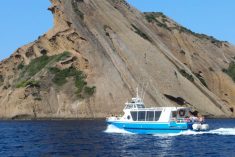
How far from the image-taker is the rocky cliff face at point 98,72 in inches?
4793

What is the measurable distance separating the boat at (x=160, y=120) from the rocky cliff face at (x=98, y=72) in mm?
47684

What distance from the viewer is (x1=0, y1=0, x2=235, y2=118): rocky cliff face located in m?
122

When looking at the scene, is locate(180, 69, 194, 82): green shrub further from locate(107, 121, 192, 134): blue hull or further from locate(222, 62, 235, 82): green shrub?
locate(107, 121, 192, 134): blue hull

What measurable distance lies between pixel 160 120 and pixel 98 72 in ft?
191

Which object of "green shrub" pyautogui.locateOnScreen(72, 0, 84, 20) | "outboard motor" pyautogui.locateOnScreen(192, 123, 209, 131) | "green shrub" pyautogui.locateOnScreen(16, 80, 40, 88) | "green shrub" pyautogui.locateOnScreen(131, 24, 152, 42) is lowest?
"outboard motor" pyautogui.locateOnScreen(192, 123, 209, 131)

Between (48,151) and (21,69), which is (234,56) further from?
(48,151)

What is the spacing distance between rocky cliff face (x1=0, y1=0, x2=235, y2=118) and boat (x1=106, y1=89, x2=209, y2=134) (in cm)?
4768

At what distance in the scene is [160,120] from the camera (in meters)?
68.2

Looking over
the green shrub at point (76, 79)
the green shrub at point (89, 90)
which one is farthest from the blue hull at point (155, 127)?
the green shrub at point (76, 79)

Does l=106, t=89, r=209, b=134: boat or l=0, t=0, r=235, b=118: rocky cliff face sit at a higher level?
l=0, t=0, r=235, b=118: rocky cliff face

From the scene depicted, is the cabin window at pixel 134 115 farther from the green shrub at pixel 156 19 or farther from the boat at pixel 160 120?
the green shrub at pixel 156 19

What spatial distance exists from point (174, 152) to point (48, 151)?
11.9 meters

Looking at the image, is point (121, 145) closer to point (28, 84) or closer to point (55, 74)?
point (28, 84)

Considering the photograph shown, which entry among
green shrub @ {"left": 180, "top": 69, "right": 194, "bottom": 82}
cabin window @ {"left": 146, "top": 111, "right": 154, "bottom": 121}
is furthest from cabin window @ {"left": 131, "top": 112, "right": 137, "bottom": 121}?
green shrub @ {"left": 180, "top": 69, "right": 194, "bottom": 82}
